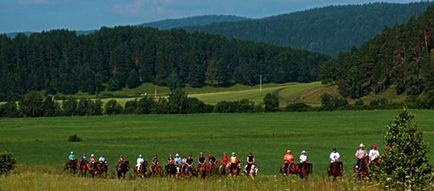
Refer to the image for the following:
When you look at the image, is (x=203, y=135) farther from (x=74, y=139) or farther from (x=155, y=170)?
(x=155, y=170)

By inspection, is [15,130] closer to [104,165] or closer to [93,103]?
[93,103]

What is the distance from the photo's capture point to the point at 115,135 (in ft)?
262

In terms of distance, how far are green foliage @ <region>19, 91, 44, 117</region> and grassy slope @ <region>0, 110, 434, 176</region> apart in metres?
7.65

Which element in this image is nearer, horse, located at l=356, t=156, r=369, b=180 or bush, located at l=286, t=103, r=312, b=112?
horse, located at l=356, t=156, r=369, b=180

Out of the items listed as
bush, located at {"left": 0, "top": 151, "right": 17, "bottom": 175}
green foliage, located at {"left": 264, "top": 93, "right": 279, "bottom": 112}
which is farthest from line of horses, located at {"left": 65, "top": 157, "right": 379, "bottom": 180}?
green foliage, located at {"left": 264, "top": 93, "right": 279, "bottom": 112}

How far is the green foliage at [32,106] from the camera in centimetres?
12119

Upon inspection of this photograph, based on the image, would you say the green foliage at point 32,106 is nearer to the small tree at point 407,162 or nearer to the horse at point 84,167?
the horse at point 84,167

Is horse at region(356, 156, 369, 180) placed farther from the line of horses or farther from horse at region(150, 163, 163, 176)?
horse at region(150, 163, 163, 176)

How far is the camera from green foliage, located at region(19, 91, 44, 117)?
121 m

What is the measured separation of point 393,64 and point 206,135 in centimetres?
7150

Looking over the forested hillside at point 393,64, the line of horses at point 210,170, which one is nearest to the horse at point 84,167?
the line of horses at point 210,170

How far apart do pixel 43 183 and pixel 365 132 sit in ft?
195

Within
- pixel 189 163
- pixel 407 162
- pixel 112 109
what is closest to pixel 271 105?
pixel 112 109

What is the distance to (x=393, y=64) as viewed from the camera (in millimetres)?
141125
